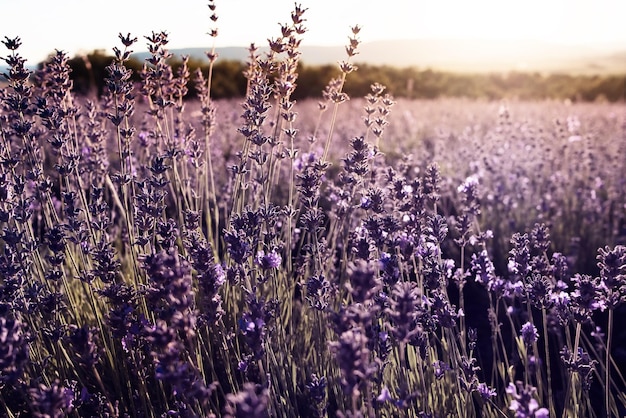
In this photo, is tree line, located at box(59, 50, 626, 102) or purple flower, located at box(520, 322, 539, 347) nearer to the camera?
purple flower, located at box(520, 322, 539, 347)

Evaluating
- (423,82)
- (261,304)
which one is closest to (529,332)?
(261,304)

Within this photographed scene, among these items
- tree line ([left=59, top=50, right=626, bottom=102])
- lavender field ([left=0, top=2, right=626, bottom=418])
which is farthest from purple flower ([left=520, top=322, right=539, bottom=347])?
tree line ([left=59, top=50, right=626, bottom=102])

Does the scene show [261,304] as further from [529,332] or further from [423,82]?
[423,82]

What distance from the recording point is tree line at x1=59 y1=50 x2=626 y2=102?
18.6 metres

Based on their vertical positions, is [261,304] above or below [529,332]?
above

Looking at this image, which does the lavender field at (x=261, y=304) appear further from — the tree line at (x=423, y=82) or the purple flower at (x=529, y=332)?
the tree line at (x=423, y=82)

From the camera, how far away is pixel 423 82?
2472 cm

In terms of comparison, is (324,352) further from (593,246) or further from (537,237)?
(593,246)

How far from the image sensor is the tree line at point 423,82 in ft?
61.1

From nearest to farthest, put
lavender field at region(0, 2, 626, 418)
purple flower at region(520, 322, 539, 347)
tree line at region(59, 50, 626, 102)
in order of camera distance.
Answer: lavender field at region(0, 2, 626, 418), purple flower at region(520, 322, 539, 347), tree line at region(59, 50, 626, 102)

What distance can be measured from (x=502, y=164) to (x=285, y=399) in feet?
13.4

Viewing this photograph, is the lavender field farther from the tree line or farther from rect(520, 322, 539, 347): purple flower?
the tree line

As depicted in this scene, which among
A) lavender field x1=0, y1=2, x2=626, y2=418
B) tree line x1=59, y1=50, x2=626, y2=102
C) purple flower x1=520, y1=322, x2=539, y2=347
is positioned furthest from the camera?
tree line x1=59, y1=50, x2=626, y2=102

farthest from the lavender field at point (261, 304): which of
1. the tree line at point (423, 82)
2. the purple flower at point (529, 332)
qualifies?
the tree line at point (423, 82)
